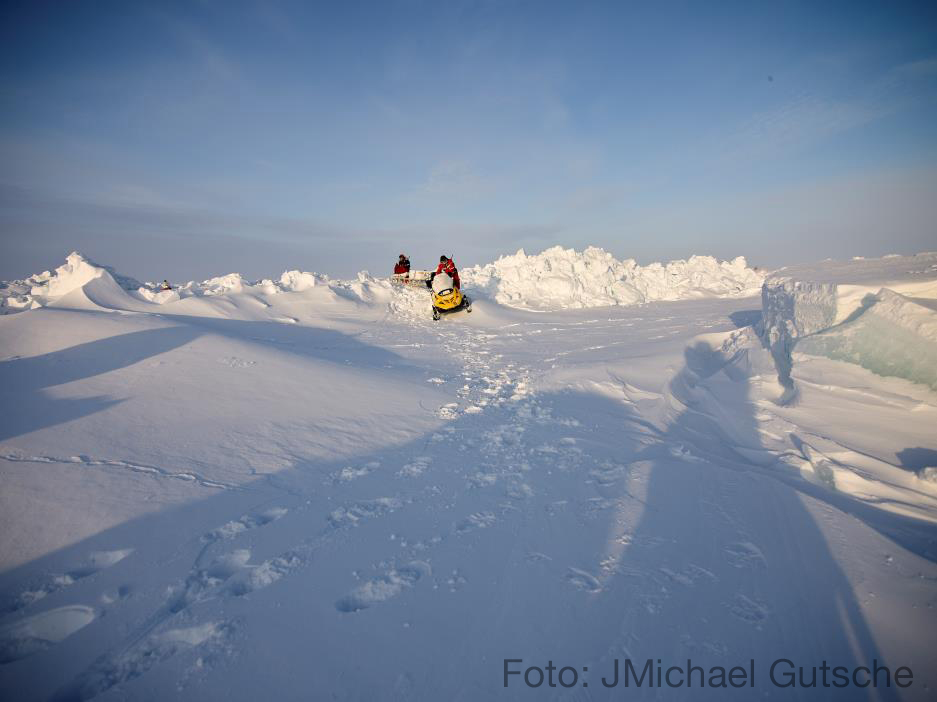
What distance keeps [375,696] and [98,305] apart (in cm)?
1383

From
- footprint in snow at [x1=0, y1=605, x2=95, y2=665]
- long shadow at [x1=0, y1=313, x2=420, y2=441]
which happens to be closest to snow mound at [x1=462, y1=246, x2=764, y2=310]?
long shadow at [x1=0, y1=313, x2=420, y2=441]

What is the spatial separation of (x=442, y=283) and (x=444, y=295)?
0.45 meters

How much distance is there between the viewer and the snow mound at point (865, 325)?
5336 mm

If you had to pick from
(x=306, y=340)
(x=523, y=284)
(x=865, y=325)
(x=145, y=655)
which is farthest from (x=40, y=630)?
(x=523, y=284)

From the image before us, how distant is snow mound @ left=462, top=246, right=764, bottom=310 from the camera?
21172 millimetres

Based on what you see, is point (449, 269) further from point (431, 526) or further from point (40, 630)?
point (40, 630)

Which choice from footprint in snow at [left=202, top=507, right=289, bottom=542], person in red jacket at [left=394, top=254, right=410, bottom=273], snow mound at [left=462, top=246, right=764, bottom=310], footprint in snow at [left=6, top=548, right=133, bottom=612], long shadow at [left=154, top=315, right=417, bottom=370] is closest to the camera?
footprint in snow at [left=6, top=548, right=133, bottom=612]

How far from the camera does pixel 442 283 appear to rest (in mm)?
14406

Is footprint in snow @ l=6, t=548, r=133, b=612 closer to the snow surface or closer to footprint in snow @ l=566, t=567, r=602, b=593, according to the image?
the snow surface

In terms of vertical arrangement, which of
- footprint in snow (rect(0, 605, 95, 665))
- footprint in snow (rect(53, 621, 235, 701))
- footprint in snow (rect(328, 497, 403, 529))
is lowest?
footprint in snow (rect(53, 621, 235, 701))

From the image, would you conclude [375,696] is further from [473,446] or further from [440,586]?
[473,446]

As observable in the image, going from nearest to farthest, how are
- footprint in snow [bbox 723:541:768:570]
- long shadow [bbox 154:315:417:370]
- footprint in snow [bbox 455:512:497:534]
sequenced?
footprint in snow [bbox 723:541:768:570], footprint in snow [bbox 455:512:497:534], long shadow [bbox 154:315:417:370]

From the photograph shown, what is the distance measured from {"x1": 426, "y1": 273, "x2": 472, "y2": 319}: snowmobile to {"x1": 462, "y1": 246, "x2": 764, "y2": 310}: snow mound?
17.6ft

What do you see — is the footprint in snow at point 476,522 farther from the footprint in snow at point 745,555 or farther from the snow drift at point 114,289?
the snow drift at point 114,289
